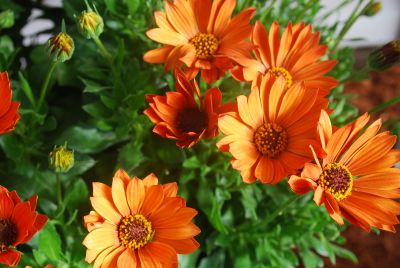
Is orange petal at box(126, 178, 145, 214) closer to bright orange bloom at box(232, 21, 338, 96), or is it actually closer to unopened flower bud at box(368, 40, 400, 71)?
bright orange bloom at box(232, 21, 338, 96)

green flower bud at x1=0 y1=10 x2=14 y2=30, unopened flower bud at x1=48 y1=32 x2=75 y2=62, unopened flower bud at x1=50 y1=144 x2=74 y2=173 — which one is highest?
unopened flower bud at x1=48 y1=32 x2=75 y2=62

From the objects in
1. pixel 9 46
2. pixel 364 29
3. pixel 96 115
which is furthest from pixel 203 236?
pixel 364 29

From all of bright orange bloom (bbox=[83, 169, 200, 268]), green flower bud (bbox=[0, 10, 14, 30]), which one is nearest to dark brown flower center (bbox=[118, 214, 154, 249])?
bright orange bloom (bbox=[83, 169, 200, 268])

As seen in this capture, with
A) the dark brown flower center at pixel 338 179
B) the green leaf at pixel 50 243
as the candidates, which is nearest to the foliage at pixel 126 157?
the green leaf at pixel 50 243

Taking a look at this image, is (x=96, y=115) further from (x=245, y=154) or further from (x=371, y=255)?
(x=371, y=255)

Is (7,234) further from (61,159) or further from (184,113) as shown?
(184,113)

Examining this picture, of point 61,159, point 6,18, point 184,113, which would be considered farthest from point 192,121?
point 6,18
